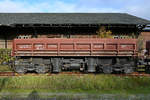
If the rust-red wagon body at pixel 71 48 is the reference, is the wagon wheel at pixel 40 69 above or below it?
below

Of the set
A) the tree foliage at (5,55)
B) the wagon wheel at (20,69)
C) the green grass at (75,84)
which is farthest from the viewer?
the tree foliage at (5,55)

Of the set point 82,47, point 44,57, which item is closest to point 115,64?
point 82,47

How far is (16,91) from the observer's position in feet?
23.9

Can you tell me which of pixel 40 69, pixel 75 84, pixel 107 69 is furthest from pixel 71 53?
pixel 75 84

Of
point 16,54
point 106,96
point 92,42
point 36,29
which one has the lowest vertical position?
point 106,96

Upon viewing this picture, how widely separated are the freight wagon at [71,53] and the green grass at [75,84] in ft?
8.37

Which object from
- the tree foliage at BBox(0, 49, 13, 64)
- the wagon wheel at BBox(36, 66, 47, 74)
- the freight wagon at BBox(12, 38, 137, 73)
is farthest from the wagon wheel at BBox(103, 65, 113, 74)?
the tree foliage at BBox(0, 49, 13, 64)

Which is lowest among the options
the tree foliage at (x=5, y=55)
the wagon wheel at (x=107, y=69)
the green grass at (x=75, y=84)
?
the green grass at (x=75, y=84)

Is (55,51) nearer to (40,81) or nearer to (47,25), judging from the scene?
(40,81)

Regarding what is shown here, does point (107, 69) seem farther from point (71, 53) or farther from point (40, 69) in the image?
point (40, 69)

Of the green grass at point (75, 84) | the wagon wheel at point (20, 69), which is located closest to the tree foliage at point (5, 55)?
the wagon wheel at point (20, 69)

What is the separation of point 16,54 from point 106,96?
729 centimetres

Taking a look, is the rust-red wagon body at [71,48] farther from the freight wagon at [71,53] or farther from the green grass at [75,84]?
the green grass at [75,84]

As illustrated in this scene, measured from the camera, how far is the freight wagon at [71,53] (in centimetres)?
1082
